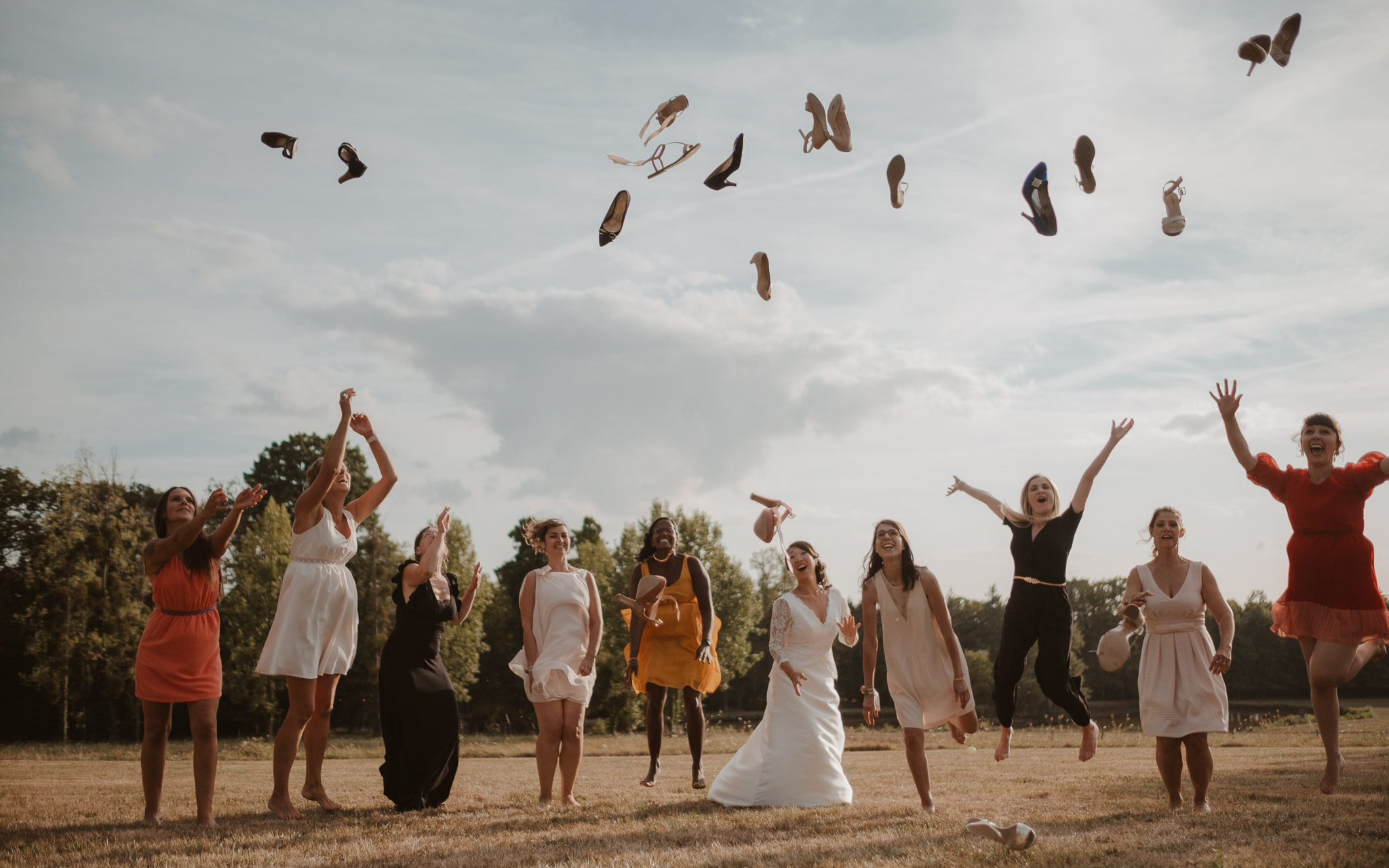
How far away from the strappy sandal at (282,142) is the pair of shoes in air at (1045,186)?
660 centimetres

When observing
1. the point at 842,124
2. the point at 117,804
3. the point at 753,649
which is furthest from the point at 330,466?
the point at 753,649

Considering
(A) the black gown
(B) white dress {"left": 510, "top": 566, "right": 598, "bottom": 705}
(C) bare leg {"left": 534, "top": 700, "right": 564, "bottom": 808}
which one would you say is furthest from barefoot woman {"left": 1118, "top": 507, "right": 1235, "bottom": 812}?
(A) the black gown

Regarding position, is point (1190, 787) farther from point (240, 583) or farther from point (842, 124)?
point (240, 583)

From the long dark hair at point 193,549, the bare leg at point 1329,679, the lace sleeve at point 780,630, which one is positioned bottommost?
the bare leg at point 1329,679

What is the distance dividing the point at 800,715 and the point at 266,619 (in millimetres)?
29664

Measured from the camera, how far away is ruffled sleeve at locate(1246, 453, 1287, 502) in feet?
25.7

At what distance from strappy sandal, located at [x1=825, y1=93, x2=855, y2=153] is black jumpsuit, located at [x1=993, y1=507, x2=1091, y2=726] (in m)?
3.77

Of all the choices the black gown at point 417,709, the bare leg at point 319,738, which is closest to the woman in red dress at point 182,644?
the bare leg at point 319,738

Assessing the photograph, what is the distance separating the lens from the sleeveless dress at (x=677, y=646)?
9.53m

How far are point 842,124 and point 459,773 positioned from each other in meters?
9.86

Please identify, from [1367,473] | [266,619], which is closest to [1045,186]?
[1367,473]

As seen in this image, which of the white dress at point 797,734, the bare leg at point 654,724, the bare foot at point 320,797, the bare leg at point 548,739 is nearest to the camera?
the bare foot at point 320,797

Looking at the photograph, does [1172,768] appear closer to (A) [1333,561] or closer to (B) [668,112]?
(A) [1333,561]

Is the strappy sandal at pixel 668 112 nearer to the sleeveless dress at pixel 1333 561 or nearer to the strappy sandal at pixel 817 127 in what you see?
the strappy sandal at pixel 817 127
